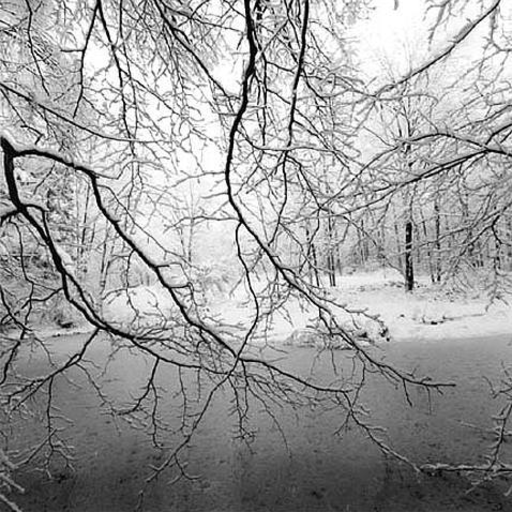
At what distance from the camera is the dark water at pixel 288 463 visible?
3.26m

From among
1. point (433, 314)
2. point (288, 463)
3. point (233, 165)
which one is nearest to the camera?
point (233, 165)

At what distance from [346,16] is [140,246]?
128cm

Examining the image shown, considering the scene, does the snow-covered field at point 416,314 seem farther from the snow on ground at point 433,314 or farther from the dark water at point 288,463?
the dark water at point 288,463

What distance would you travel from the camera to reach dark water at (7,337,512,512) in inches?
128

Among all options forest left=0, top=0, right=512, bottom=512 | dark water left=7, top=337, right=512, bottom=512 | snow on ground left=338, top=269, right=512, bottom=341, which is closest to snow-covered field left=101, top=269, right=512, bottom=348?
snow on ground left=338, top=269, right=512, bottom=341

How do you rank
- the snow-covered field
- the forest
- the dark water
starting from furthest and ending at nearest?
1. the snow-covered field
2. the dark water
3. the forest

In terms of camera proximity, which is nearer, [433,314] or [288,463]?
[288,463]

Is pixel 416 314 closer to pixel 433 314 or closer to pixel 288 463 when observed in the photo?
pixel 433 314

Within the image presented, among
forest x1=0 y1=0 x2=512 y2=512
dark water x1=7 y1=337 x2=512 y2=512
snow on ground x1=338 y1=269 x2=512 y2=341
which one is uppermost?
forest x1=0 y1=0 x2=512 y2=512

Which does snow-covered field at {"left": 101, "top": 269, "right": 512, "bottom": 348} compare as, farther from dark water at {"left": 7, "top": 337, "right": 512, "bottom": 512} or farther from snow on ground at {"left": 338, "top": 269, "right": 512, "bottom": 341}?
dark water at {"left": 7, "top": 337, "right": 512, "bottom": 512}

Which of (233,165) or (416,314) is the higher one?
(233,165)

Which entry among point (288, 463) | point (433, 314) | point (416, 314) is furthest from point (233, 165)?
point (433, 314)

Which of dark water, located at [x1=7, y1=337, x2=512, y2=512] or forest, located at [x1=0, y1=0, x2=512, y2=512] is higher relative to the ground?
forest, located at [x1=0, y1=0, x2=512, y2=512]

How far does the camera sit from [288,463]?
3826 millimetres
